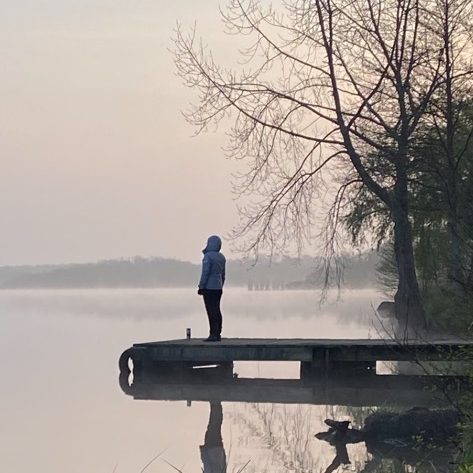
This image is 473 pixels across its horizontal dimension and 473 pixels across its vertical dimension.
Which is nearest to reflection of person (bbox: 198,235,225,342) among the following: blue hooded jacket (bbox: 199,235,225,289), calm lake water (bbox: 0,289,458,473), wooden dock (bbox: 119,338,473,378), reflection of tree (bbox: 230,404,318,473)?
blue hooded jacket (bbox: 199,235,225,289)

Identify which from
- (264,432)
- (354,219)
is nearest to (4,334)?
(354,219)

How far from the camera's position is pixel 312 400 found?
1814 centimetres

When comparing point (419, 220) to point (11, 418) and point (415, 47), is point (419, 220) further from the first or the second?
→ point (11, 418)

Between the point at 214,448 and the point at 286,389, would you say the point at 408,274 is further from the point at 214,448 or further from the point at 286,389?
the point at 214,448

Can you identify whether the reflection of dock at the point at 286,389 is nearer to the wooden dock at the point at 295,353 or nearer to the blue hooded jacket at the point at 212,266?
the wooden dock at the point at 295,353

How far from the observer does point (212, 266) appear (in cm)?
2072

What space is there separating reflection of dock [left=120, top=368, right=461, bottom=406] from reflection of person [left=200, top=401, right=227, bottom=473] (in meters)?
1.98

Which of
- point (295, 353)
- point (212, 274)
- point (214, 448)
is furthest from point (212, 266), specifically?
point (214, 448)

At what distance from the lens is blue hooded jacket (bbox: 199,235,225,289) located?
20.7 meters

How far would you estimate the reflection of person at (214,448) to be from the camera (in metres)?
12.4

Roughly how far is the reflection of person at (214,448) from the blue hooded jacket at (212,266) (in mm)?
4026

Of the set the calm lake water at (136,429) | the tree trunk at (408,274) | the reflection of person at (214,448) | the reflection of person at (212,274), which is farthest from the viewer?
the tree trunk at (408,274)

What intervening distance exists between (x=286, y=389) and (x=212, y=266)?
2615mm

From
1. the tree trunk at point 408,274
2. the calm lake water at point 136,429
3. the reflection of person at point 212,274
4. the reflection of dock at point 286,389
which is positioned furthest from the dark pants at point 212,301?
the tree trunk at point 408,274
